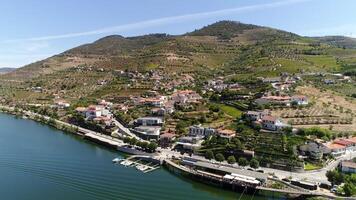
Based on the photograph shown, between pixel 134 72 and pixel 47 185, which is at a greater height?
pixel 134 72

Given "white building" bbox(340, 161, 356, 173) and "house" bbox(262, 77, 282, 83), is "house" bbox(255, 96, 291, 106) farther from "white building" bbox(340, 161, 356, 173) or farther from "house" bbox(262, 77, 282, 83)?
"white building" bbox(340, 161, 356, 173)

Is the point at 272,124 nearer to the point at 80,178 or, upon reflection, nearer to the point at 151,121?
the point at 151,121

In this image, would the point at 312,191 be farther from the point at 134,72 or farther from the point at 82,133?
the point at 134,72

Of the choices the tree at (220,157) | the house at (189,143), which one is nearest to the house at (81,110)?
the house at (189,143)

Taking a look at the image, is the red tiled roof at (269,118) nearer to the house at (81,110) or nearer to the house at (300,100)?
the house at (300,100)

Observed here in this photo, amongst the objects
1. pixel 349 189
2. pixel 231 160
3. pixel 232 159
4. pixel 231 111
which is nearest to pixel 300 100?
pixel 231 111

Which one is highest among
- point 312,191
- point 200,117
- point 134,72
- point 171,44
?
point 171,44

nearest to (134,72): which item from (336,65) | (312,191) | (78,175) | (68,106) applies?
(68,106)

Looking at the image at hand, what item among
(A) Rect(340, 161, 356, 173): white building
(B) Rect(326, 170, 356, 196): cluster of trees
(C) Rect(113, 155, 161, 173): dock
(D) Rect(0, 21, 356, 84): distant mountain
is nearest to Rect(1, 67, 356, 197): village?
(A) Rect(340, 161, 356, 173): white building
